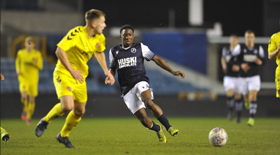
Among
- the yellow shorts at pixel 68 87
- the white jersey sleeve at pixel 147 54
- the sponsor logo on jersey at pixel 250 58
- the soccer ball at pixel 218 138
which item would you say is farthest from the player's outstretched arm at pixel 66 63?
the sponsor logo on jersey at pixel 250 58

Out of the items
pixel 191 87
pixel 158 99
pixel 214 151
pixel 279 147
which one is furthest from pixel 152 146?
pixel 191 87

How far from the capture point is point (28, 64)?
1327cm

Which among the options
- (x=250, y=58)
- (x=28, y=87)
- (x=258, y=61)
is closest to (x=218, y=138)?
(x=258, y=61)

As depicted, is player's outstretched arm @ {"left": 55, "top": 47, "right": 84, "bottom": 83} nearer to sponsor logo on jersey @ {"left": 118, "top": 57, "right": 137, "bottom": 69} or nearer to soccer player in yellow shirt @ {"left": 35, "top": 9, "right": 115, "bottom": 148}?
soccer player in yellow shirt @ {"left": 35, "top": 9, "right": 115, "bottom": 148}

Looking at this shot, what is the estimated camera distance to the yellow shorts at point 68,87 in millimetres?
6062

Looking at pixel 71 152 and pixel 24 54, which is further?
pixel 24 54

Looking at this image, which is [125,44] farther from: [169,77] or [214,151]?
[169,77]

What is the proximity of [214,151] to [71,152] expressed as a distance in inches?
71.4

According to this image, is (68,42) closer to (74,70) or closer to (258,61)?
(74,70)

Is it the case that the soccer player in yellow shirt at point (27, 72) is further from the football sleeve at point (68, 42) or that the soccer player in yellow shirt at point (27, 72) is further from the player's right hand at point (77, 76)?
the player's right hand at point (77, 76)

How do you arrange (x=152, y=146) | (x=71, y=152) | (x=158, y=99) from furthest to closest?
(x=158, y=99) < (x=152, y=146) < (x=71, y=152)

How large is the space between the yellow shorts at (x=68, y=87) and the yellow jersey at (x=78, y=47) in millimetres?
82

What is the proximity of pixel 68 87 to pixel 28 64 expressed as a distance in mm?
7564

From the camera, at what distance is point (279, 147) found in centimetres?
628
